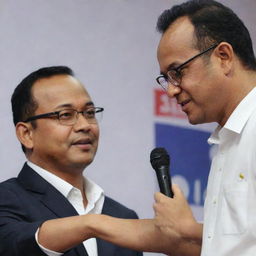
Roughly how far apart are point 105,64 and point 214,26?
1341 mm

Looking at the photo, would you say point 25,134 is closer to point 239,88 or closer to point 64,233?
point 64,233

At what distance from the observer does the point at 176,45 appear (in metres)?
1.74

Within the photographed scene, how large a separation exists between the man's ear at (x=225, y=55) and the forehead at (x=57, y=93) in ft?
3.07

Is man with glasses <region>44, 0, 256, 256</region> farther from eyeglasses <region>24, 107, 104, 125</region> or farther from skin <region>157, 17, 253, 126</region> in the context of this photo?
eyeglasses <region>24, 107, 104, 125</region>

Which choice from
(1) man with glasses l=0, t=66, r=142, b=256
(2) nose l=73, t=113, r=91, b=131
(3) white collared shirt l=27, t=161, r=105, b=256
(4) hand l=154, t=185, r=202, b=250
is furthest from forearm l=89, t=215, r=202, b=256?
(2) nose l=73, t=113, r=91, b=131

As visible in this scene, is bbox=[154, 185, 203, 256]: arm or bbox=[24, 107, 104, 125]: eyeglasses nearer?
bbox=[154, 185, 203, 256]: arm

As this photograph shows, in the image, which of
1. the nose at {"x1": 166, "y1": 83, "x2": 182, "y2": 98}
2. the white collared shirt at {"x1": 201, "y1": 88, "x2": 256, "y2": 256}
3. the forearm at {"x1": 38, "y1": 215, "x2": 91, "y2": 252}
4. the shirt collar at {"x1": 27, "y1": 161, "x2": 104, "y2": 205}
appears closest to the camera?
the white collared shirt at {"x1": 201, "y1": 88, "x2": 256, "y2": 256}

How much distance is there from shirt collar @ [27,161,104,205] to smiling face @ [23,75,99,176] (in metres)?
0.06

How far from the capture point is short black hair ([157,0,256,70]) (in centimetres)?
175

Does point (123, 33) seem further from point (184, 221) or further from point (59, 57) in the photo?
point (184, 221)

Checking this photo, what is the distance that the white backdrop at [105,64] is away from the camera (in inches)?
108

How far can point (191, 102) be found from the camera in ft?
5.70

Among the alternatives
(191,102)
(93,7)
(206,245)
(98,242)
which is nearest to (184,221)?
(206,245)

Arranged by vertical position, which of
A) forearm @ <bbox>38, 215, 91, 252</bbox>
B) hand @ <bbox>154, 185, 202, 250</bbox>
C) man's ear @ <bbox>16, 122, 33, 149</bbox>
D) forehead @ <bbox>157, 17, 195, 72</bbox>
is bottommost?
forearm @ <bbox>38, 215, 91, 252</bbox>
